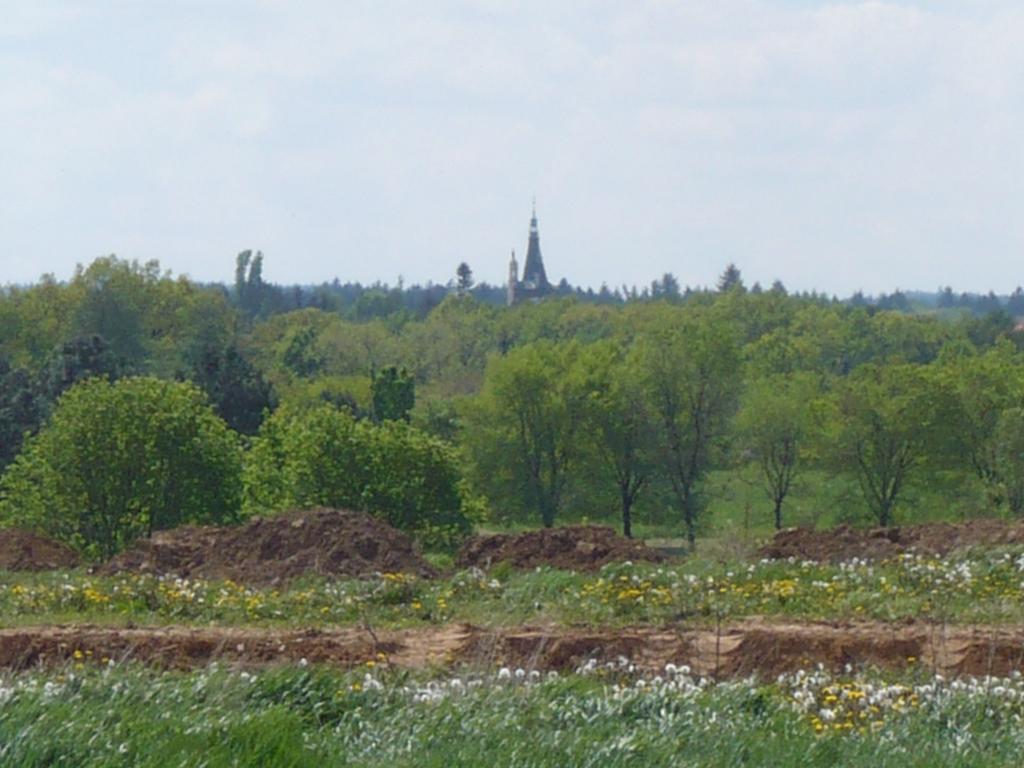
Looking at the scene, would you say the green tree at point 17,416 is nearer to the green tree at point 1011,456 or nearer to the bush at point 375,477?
the bush at point 375,477

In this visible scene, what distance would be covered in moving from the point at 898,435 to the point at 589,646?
33.7 meters

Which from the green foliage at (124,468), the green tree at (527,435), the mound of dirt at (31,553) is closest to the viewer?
the mound of dirt at (31,553)

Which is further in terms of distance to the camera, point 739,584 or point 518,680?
point 739,584

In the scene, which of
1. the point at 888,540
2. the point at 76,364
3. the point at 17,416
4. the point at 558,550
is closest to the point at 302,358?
the point at 76,364

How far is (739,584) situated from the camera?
1642 centimetres

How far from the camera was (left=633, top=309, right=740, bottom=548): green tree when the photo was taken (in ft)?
158

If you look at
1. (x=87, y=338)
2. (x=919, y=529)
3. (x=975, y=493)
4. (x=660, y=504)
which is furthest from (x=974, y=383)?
(x=87, y=338)

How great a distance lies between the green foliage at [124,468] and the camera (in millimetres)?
29422

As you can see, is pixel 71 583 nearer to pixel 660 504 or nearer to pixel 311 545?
pixel 311 545

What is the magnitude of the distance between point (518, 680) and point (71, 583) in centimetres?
899

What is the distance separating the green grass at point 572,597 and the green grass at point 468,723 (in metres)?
4.46

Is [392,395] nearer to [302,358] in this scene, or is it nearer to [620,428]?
[620,428]

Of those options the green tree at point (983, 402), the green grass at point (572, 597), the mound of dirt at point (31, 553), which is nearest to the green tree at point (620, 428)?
the green tree at point (983, 402)

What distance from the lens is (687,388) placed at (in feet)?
160
